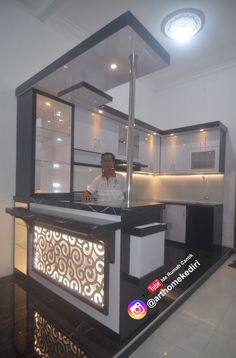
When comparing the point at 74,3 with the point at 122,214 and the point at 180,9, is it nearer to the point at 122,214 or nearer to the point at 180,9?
the point at 180,9

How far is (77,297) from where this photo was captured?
1736mm

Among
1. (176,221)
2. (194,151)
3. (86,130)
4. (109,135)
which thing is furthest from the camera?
(194,151)

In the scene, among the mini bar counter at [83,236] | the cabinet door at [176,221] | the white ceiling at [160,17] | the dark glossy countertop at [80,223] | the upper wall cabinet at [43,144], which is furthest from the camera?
the cabinet door at [176,221]

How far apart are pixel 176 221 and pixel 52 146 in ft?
8.54

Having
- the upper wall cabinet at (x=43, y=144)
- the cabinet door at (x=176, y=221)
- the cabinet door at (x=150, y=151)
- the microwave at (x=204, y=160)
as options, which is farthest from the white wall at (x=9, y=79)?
the microwave at (x=204, y=160)

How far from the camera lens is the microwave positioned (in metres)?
3.89

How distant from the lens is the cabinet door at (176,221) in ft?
12.7

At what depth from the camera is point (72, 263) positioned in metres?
1.80

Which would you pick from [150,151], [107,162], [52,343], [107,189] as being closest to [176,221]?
[150,151]

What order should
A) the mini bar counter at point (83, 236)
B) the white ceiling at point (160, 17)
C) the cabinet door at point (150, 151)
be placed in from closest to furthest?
the mini bar counter at point (83, 236) → the white ceiling at point (160, 17) → the cabinet door at point (150, 151)

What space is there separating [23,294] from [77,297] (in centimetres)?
78

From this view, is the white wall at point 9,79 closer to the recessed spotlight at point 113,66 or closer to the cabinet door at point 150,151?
the recessed spotlight at point 113,66

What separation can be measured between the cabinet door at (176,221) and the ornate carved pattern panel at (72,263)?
2.59 m

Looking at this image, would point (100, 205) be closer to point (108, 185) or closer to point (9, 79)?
point (108, 185)
